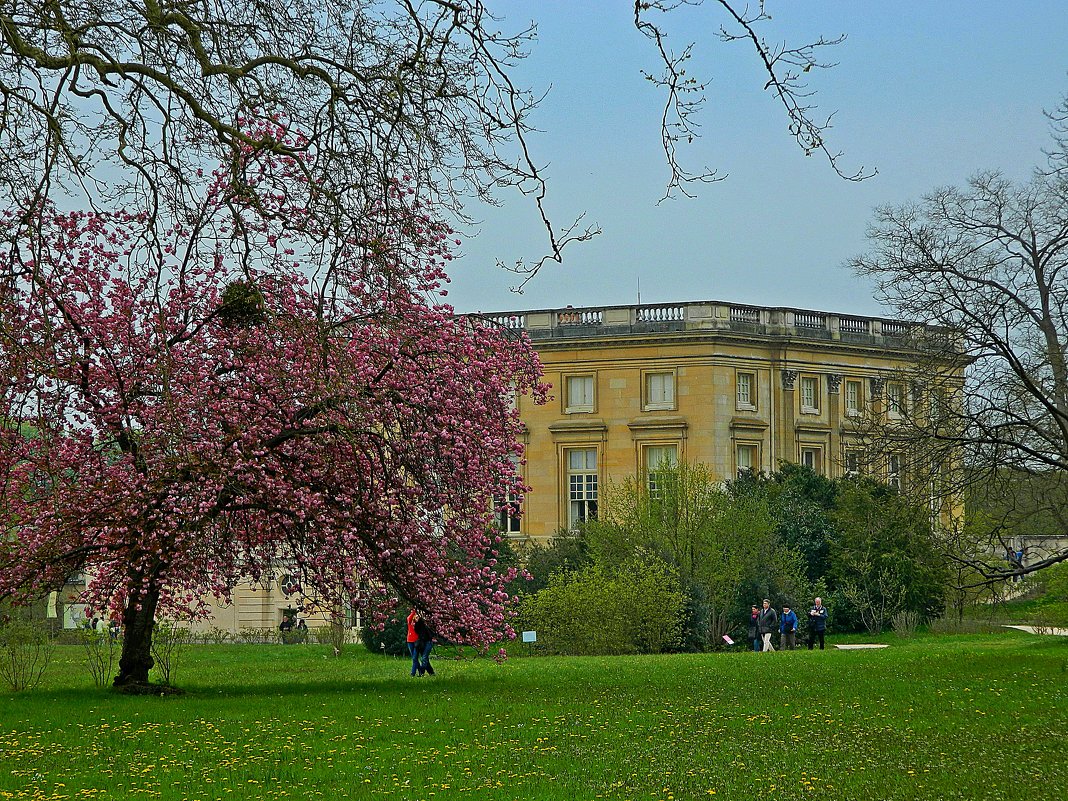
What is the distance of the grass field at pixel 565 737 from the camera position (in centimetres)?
1228

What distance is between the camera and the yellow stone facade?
218 feet

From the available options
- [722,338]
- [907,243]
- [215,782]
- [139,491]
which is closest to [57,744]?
[215,782]

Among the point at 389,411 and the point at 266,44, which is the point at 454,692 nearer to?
the point at 389,411

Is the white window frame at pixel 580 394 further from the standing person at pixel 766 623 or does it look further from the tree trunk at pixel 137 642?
the tree trunk at pixel 137 642

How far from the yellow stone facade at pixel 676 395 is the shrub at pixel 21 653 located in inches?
1435

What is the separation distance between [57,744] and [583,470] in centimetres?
5312

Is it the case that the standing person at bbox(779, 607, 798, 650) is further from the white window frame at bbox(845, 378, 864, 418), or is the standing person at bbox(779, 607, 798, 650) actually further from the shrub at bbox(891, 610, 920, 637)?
the white window frame at bbox(845, 378, 864, 418)

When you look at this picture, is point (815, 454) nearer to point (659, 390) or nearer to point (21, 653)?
point (659, 390)

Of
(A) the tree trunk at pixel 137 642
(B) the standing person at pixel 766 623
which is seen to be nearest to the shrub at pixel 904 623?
(B) the standing person at pixel 766 623

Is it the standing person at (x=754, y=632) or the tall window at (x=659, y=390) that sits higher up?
the tall window at (x=659, y=390)

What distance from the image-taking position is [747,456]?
6712cm

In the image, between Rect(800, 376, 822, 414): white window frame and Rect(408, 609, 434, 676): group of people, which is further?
Rect(800, 376, 822, 414): white window frame

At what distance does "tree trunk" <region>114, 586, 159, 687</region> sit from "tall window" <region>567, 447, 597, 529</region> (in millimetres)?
44918

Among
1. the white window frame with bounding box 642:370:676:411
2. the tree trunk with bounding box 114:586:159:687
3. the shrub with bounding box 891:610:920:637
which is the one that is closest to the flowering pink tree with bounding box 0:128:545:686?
the tree trunk with bounding box 114:586:159:687
